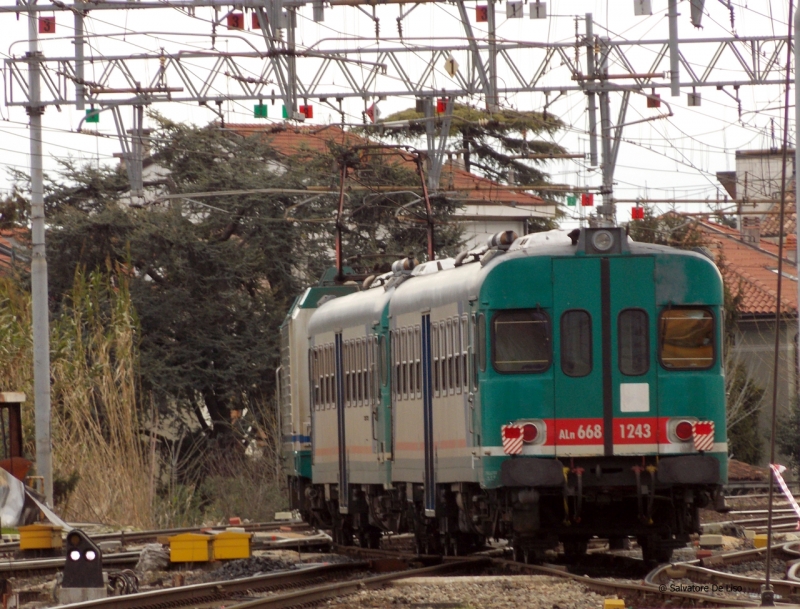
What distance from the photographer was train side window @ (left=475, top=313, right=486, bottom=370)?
14734 mm

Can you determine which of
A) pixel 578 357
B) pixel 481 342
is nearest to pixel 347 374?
pixel 481 342

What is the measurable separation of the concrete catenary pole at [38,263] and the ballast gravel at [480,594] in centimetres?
1186

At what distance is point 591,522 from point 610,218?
1451 centimetres

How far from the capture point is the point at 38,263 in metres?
25.2

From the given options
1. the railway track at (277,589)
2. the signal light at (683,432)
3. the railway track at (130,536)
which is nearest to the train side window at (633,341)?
the signal light at (683,432)

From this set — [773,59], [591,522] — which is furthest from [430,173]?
[591,522]

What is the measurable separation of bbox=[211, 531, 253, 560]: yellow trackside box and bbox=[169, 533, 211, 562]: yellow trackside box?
13 cm

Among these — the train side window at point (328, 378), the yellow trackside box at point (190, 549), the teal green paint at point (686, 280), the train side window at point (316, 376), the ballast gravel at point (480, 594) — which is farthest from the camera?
the train side window at point (316, 376)

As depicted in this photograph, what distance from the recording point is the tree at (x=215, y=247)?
131ft

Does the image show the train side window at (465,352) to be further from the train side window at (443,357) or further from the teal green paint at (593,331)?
the teal green paint at (593,331)

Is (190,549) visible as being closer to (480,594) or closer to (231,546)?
(231,546)

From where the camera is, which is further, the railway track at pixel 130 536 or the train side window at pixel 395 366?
the railway track at pixel 130 536

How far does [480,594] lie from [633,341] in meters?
3.15

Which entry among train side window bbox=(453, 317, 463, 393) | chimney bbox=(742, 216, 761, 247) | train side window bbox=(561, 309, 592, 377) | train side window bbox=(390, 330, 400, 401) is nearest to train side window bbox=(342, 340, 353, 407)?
train side window bbox=(390, 330, 400, 401)
